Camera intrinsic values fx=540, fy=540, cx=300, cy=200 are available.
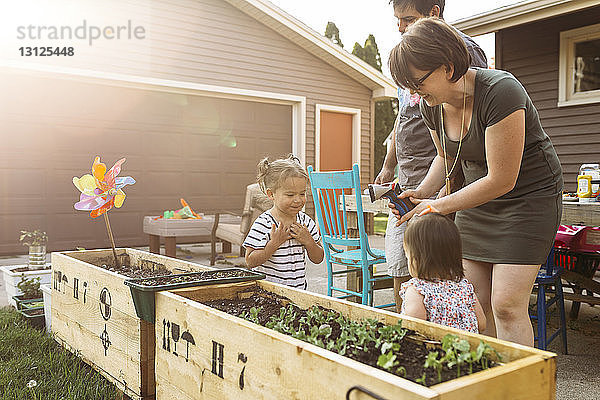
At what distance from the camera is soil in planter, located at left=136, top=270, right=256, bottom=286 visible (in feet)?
6.47

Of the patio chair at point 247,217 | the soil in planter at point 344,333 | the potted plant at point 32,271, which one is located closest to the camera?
the soil in planter at point 344,333

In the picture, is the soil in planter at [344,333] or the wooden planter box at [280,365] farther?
the soil in planter at [344,333]

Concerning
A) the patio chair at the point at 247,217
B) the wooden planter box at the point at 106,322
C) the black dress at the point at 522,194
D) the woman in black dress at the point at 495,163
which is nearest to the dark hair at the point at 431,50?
the woman in black dress at the point at 495,163

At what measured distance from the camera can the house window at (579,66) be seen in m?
6.31

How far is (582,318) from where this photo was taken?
376 cm

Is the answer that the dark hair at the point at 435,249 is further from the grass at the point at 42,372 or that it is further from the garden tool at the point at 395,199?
the grass at the point at 42,372

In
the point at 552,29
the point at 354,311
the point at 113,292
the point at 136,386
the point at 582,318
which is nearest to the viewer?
the point at 354,311

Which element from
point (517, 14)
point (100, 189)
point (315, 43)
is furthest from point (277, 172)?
point (315, 43)

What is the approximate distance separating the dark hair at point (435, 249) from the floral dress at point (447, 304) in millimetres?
25

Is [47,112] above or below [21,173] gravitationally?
above

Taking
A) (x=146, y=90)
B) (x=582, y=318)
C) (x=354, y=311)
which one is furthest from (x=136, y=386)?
(x=146, y=90)

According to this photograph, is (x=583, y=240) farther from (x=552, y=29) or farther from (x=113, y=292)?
(x=552, y=29)

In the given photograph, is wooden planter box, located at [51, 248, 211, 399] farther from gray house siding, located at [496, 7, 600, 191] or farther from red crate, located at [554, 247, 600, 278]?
gray house siding, located at [496, 7, 600, 191]

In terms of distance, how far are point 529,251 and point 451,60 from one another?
0.65 meters
